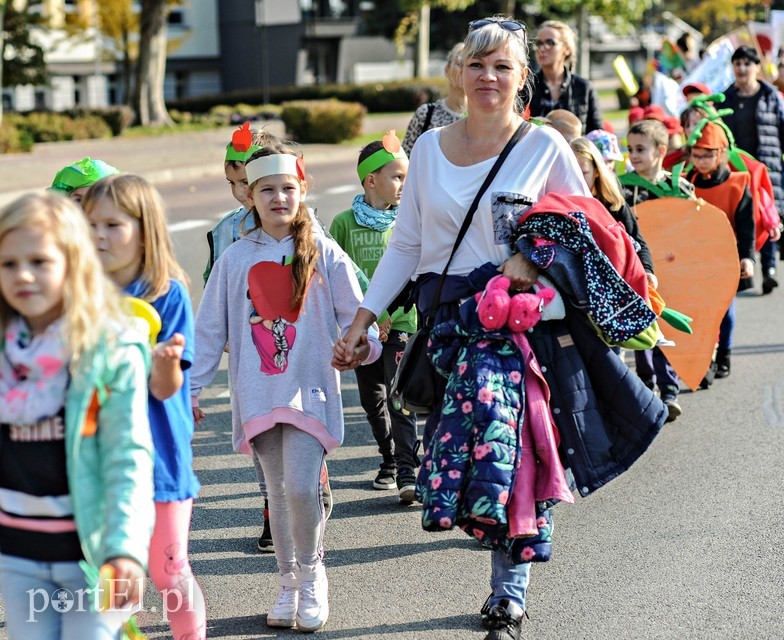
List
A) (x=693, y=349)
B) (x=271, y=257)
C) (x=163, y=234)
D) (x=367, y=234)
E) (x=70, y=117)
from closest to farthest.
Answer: (x=163, y=234) → (x=271, y=257) → (x=367, y=234) → (x=693, y=349) → (x=70, y=117)

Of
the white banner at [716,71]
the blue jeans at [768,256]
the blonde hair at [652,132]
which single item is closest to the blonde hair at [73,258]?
the blonde hair at [652,132]

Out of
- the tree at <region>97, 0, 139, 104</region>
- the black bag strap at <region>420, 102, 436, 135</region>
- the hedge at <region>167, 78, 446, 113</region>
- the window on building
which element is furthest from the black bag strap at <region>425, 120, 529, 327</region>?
the window on building

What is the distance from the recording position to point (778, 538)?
5270mm

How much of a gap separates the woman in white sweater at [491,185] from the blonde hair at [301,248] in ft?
0.89

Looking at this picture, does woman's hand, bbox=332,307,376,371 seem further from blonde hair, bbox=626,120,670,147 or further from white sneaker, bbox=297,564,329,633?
blonde hair, bbox=626,120,670,147

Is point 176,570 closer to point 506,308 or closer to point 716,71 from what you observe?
point 506,308

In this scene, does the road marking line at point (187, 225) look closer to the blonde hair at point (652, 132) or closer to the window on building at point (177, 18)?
the blonde hair at point (652, 132)

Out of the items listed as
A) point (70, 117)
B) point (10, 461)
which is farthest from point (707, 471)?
point (70, 117)

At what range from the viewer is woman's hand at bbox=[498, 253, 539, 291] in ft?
13.0

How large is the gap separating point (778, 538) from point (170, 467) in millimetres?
2914

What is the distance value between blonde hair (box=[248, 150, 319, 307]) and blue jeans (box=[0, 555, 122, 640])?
62.8 inches

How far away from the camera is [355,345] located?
14.1 ft

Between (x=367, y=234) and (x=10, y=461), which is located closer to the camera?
(x=10, y=461)

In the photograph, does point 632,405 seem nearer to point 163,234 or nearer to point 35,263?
point 163,234
